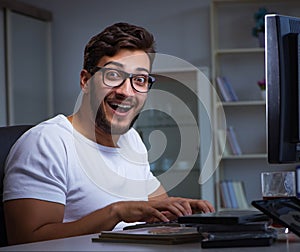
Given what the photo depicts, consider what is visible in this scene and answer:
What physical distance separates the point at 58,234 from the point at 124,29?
0.65 metres

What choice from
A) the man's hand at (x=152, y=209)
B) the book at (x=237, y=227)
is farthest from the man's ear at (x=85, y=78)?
the book at (x=237, y=227)

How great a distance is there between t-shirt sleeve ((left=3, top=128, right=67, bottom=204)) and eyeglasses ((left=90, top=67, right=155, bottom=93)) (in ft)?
0.73

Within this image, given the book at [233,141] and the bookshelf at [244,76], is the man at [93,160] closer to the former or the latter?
the book at [233,141]

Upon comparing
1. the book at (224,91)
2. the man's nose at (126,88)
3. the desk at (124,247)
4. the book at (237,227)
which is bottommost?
the desk at (124,247)

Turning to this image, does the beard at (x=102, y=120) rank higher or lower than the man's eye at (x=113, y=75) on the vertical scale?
lower

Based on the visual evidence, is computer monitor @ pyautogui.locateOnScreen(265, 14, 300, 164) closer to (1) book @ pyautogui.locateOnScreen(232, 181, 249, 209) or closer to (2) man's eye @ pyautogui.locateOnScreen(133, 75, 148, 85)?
(2) man's eye @ pyautogui.locateOnScreen(133, 75, 148, 85)

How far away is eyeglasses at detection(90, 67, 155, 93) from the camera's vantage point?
203 cm

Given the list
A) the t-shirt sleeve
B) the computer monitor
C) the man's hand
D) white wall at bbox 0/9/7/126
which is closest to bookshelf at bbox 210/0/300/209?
white wall at bbox 0/9/7/126

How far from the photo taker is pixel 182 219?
4.37 ft

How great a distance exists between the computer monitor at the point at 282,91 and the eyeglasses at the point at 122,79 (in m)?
0.64

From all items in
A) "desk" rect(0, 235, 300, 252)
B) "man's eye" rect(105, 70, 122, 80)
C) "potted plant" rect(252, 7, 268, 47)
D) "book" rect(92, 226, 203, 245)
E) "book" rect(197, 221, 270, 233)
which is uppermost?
"potted plant" rect(252, 7, 268, 47)

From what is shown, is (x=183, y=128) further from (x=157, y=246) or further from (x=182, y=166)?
(x=157, y=246)

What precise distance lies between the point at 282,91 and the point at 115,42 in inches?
28.4

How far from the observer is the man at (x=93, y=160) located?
1.78m
